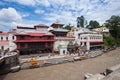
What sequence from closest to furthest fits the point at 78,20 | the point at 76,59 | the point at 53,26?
the point at 76,59, the point at 53,26, the point at 78,20

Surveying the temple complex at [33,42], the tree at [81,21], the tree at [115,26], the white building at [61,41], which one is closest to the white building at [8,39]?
the temple complex at [33,42]

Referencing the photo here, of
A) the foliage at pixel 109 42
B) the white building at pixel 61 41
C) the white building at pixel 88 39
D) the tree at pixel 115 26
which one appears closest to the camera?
the white building at pixel 61 41

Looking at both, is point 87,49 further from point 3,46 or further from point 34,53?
point 3,46

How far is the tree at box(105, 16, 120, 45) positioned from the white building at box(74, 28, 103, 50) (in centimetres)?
985

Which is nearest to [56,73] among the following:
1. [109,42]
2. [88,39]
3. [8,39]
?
[8,39]

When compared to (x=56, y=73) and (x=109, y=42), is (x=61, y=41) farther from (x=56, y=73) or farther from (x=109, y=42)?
(x=109, y=42)

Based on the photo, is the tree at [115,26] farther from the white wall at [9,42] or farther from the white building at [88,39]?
the white wall at [9,42]

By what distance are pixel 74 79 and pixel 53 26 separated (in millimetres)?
37251

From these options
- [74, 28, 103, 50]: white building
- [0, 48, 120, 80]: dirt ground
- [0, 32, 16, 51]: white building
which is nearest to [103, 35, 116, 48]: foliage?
[74, 28, 103, 50]: white building

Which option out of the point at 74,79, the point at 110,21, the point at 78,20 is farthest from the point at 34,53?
the point at 78,20

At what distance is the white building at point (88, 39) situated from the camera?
4491cm

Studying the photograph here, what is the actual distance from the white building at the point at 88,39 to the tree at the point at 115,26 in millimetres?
9845

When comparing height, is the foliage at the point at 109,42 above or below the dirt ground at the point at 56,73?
above

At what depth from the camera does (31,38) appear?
35.7 metres
